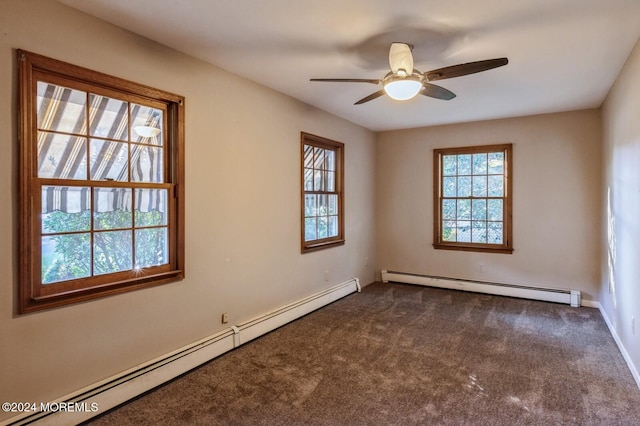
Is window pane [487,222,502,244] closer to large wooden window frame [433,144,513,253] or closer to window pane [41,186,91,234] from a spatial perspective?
large wooden window frame [433,144,513,253]

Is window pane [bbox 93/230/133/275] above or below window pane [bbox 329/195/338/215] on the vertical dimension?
below

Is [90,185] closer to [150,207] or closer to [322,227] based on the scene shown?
[150,207]

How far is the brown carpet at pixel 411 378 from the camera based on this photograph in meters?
2.37

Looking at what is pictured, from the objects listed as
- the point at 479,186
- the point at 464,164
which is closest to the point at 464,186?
the point at 479,186

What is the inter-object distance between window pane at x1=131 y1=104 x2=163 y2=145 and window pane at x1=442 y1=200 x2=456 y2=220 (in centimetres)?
442

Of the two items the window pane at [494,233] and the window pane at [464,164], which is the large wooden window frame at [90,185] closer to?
the window pane at [464,164]

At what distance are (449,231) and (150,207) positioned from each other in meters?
4.53

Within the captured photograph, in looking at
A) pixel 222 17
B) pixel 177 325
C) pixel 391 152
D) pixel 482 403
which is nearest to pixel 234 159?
pixel 222 17

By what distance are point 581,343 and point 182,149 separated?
4.11 m

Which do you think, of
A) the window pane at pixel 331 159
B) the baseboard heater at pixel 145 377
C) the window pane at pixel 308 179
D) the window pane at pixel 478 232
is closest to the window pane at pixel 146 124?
the baseboard heater at pixel 145 377

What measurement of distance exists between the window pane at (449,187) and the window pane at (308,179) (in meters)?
2.32

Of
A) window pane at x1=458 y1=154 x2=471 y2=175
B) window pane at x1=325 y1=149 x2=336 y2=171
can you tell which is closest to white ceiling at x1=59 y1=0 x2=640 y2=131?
window pane at x1=325 y1=149 x2=336 y2=171

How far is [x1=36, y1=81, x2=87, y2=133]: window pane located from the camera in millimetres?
2234

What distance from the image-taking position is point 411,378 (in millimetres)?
2854
